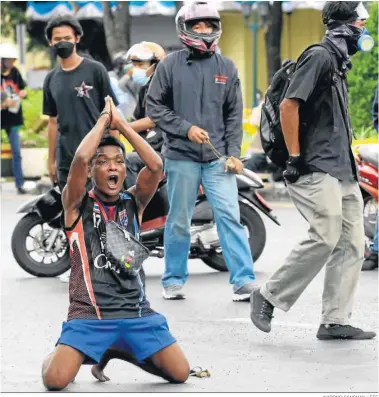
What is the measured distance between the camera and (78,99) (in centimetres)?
1037

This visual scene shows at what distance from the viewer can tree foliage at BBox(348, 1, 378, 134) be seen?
1766 cm

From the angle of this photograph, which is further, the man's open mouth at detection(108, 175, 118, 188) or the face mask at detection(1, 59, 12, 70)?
the face mask at detection(1, 59, 12, 70)

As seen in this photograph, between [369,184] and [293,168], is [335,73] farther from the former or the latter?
[369,184]

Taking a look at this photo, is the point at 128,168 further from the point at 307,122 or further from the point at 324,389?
the point at 324,389

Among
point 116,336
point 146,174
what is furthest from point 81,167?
point 116,336

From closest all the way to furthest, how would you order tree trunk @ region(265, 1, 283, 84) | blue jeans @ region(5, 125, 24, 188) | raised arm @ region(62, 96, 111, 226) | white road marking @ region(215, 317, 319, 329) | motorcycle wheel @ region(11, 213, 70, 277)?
raised arm @ region(62, 96, 111, 226)
white road marking @ region(215, 317, 319, 329)
motorcycle wheel @ region(11, 213, 70, 277)
blue jeans @ region(5, 125, 24, 188)
tree trunk @ region(265, 1, 283, 84)

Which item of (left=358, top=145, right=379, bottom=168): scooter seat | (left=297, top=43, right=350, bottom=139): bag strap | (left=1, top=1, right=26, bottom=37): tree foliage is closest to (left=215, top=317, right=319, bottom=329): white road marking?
(left=297, top=43, right=350, bottom=139): bag strap

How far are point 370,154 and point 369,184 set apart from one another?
0.81 feet

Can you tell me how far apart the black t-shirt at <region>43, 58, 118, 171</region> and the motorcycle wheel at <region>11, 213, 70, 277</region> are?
2.71ft

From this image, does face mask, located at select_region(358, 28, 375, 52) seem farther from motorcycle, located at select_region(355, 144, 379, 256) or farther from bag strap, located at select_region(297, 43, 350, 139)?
motorcycle, located at select_region(355, 144, 379, 256)

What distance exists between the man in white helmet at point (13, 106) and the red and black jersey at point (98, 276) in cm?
1197

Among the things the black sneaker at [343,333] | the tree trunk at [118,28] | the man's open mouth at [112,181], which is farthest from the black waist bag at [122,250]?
the tree trunk at [118,28]

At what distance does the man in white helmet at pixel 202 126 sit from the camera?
9609 millimetres

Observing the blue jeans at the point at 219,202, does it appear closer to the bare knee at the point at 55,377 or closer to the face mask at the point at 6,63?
the bare knee at the point at 55,377
